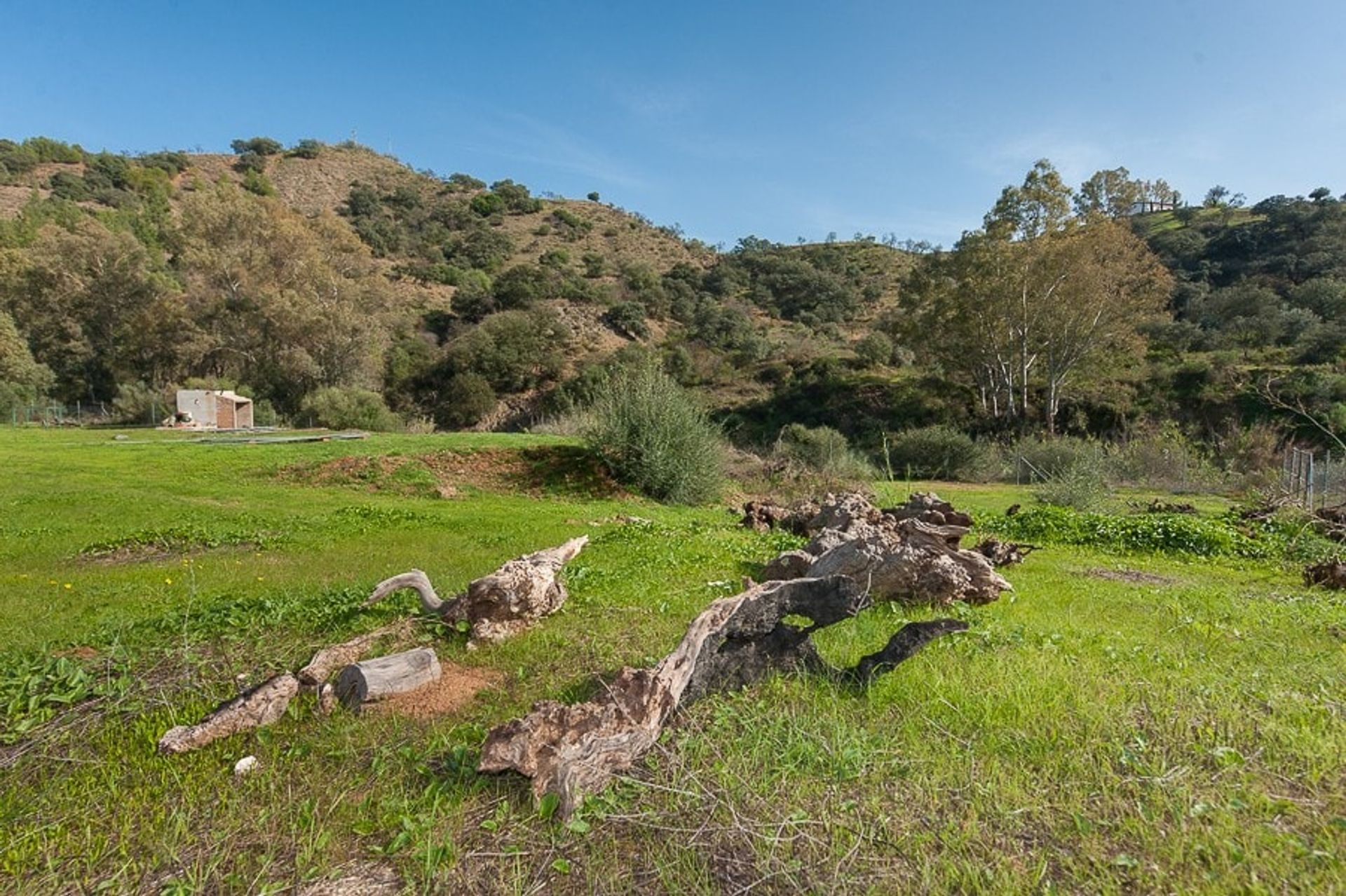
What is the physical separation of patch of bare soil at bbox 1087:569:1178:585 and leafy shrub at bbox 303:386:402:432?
28.3 m

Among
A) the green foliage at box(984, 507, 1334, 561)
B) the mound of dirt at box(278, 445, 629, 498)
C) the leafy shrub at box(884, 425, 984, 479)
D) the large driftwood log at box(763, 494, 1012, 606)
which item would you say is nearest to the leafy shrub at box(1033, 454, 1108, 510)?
the green foliage at box(984, 507, 1334, 561)

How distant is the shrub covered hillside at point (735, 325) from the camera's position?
28.1 m

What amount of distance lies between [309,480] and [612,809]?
13.8 meters

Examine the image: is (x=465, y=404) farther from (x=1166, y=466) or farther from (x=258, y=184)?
(x=258, y=184)

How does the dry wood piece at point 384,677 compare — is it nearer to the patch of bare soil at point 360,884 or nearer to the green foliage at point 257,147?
the patch of bare soil at point 360,884

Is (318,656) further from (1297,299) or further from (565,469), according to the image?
(1297,299)

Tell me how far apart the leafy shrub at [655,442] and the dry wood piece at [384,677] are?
36.4 feet

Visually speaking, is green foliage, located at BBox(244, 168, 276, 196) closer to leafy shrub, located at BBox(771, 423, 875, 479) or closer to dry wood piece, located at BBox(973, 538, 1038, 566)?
leafy shrub, located at BBox(771, 423, 875, 479)

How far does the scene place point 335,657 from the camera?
3.86 m

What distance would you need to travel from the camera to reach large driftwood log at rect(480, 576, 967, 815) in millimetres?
2561

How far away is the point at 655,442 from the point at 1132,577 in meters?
9.47

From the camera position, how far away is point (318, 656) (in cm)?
377

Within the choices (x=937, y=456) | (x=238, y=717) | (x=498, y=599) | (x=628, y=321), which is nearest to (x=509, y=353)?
(x=628, y=321)

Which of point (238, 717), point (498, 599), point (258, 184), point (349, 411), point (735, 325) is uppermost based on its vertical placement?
point (258, 184)
